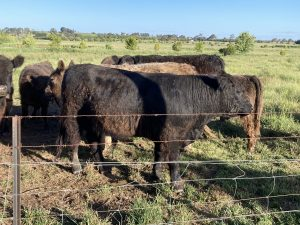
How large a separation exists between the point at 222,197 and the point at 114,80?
239 centimetres

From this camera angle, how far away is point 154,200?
5199mm

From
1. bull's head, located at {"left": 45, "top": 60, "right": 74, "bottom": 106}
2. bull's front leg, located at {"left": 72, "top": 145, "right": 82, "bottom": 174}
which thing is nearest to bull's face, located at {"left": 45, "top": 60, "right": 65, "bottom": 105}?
bull's head, located at {"left": 45, "top": 60, "right": 74, "bottom": 106}

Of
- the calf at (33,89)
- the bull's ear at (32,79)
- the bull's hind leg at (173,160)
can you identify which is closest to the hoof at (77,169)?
the bull's hind leg at (173,160)

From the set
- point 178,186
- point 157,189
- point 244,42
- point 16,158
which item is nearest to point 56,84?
point 157,189

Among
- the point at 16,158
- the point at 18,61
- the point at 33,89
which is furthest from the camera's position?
the point at 33,89

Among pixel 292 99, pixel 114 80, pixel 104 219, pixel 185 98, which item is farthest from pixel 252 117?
pixel 292 99

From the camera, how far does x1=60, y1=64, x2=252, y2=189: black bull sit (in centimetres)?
589

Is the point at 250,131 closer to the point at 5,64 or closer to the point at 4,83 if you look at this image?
the point at 4,83

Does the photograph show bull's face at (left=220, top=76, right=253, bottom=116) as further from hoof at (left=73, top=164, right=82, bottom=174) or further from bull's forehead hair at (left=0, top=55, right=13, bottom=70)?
bull's forehead hair at (left=0, top=55, right=13, bottom=70)

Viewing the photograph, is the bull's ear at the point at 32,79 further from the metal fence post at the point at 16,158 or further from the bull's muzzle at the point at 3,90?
the metal fence post at the point at 16,158

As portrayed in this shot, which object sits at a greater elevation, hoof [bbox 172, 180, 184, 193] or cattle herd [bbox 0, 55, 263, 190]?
cattle herd [bbox 0, 55, 263, 190]

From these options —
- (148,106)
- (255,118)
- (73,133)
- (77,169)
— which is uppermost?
(148,106)

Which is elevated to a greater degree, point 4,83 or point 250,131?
point 4,83

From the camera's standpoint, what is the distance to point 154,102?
596 cm
